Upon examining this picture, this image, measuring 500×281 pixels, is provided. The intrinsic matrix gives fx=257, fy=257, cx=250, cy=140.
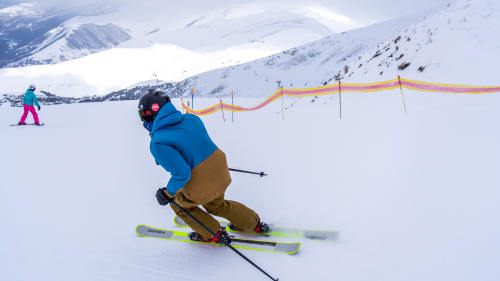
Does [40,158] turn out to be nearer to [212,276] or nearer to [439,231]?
[212,276]

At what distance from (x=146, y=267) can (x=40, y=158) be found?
5151 mm

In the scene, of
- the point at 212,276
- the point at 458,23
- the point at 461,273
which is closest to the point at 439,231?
the point at 461,273

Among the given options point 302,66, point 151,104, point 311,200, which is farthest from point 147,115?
point 302,66

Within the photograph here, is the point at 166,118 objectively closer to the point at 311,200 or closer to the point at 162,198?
the point at 162,198

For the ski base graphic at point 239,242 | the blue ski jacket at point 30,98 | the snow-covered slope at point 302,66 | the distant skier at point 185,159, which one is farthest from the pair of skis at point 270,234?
the snow-covered slope at point 302,66

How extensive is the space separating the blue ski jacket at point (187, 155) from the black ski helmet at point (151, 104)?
0.32 feet

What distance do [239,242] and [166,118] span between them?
163cm

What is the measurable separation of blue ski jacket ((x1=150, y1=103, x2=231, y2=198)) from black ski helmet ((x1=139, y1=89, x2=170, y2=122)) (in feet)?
0.32

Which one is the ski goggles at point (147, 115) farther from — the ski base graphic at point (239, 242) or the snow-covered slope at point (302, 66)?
the snow-covered slope at point (302, 66)

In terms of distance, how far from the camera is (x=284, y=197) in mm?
3885

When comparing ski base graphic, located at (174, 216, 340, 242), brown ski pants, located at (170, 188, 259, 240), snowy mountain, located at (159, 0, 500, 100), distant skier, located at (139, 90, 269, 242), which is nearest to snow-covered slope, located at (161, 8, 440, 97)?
snowy mountain, located at (159, 0, 500, 100)

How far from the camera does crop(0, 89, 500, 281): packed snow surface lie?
251cm

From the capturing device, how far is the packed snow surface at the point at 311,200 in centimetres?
251

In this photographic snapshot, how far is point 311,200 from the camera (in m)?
3.71
